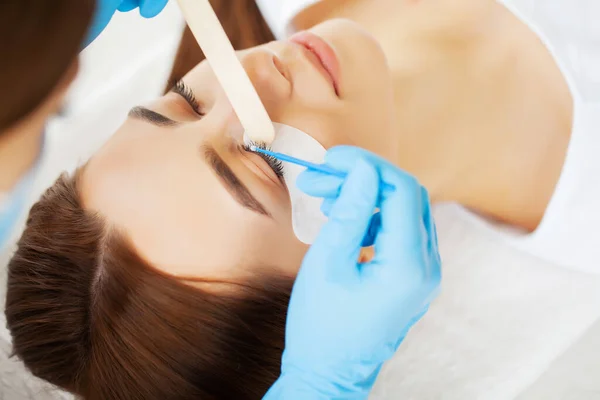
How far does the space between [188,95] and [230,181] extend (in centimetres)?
18

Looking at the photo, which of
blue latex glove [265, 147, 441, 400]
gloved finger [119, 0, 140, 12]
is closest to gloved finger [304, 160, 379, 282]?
blue latex glove [265, 147, 441, 400]

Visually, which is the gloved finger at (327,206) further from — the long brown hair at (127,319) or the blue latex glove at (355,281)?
the long brown hair at (127,319)

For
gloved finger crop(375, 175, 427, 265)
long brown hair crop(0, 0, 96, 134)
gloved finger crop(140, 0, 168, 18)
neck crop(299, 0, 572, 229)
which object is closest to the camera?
long brown hair crop(0, 0, 96, 134)

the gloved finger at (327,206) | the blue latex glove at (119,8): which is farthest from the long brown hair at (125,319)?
the blue latex glove at (119,8)

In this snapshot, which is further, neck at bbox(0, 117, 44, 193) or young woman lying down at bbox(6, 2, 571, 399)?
young woman lying down at bbox(6, 2, 571, 399)

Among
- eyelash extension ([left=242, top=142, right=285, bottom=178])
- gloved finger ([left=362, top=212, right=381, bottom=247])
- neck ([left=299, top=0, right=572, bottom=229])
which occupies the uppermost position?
eyelash extension ([left=242, top=142, right=285, bottom=178])

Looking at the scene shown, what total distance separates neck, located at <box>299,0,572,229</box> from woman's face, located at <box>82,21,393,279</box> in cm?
22

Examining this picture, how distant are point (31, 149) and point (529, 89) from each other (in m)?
0.84

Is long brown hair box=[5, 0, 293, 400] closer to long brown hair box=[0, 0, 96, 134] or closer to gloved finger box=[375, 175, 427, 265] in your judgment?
gloved finger box=[375, 175, 427, 265]

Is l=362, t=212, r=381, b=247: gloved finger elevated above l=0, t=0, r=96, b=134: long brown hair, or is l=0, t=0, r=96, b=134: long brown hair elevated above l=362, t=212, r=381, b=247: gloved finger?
l=0, t=0, r=96, b=134: long brown hair

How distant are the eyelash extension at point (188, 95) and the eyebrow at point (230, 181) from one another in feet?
0.32

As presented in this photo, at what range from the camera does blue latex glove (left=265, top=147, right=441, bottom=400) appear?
569 mm

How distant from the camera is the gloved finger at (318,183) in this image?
23.5 inches

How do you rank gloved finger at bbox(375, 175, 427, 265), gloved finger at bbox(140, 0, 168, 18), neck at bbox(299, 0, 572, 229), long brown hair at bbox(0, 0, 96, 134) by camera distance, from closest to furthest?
long brown hair at bbox(0, 0, 96, 134) < gloved finger at bbox(375, 175, 427, 265) < gloved finger at bbox(140, 0, 168, 18) < neck at bbox(299, 0, 572, 229)
